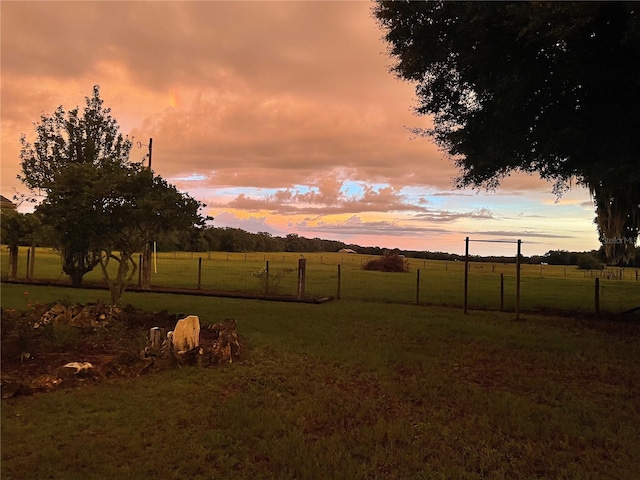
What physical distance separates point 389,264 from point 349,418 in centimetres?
3733

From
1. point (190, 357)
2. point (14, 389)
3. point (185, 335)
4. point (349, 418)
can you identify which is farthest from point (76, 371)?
point (349, 418)

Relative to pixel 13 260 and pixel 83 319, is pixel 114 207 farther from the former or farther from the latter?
pixel 13 260

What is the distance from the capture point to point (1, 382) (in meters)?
5.03

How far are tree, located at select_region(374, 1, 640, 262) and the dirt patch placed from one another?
7185 mm

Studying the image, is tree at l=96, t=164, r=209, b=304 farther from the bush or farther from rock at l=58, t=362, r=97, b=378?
the bush

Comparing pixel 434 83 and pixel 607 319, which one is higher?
pixel 434 83

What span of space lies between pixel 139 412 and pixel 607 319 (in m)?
12.8

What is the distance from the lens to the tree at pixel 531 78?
24.4 feet

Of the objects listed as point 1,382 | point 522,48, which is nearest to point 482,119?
point 522,48

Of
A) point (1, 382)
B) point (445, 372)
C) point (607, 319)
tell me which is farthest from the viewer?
point (607, 319)

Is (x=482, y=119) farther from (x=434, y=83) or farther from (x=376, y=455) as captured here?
(x=376, y=455)

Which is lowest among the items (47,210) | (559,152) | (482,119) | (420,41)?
(47,210)

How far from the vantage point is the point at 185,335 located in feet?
22.5

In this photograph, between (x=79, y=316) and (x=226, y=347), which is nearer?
(x=226, y=347)
